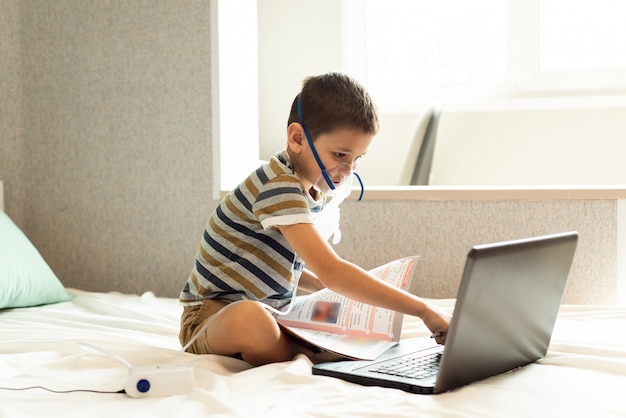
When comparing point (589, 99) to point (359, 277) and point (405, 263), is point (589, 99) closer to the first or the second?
point (405, 263)

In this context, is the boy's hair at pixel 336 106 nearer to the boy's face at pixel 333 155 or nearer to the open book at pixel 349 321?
the boy's face at pixel 333 155

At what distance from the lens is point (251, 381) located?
3.44ft

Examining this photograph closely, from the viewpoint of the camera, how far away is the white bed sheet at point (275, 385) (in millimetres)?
899

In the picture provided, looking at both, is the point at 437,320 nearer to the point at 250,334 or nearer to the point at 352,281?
the point at 352,281

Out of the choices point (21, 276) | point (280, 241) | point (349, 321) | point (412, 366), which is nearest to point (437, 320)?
point (412, 366)

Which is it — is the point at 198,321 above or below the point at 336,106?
below

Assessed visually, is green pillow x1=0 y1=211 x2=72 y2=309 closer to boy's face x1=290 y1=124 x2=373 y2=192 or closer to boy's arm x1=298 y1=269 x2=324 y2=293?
boy's arm x1=298 y1=269 x2=324 y2=293

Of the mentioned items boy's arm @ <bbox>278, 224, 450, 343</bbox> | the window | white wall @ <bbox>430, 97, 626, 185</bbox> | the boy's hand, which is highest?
the window

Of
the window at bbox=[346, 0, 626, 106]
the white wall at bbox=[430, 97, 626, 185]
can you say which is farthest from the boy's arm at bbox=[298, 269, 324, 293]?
the window at bbox=[346, 0, 626, 106]

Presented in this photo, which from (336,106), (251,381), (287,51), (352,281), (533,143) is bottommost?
(251,381)

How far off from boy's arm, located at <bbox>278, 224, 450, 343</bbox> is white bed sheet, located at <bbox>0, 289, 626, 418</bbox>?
123 mm

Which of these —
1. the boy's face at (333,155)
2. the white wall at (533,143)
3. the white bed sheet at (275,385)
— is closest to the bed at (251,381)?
the white bed sheet at (275,385)

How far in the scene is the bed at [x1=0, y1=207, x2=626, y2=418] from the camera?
903mm

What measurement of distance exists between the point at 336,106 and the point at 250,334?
402 millimetres
